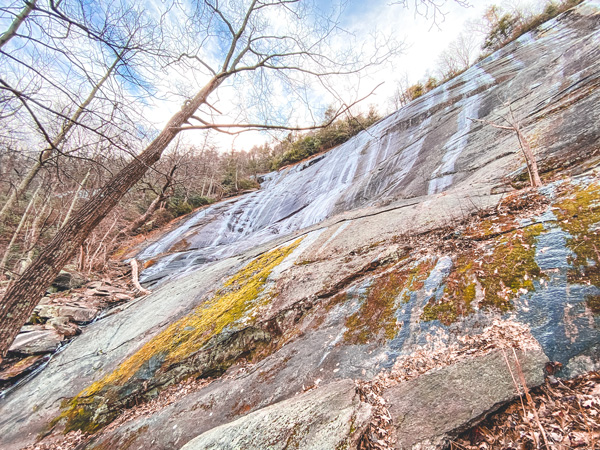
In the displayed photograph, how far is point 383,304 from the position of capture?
2184mm

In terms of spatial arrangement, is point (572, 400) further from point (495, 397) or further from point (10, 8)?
point (10, 8)

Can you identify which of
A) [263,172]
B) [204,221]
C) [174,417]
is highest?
[263,172]

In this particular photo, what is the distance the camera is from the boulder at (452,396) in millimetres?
1158

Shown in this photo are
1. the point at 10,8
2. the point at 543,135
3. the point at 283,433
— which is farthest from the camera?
the point at 543,135

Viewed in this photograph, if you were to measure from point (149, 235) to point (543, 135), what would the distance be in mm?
16018

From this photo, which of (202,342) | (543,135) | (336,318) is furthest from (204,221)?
(543,135)

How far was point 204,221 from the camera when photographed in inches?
503

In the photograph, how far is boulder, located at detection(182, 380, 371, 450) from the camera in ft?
3.92

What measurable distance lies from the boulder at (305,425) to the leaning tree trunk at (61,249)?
2540mm

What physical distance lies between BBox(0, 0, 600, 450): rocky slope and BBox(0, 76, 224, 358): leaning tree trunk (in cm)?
115

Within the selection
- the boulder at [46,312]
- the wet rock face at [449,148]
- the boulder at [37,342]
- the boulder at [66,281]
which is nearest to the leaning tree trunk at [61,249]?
the boulder at [37,342]

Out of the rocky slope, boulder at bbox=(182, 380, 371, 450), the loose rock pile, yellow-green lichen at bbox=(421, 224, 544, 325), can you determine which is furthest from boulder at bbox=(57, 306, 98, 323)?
yellow-green lichen at bbox=(421, 224, 544, 325)

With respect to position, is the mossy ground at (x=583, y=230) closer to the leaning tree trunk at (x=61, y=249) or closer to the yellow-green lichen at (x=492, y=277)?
the yellow-green lichen at (x=492, y=277)

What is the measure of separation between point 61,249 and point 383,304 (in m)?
3.69
